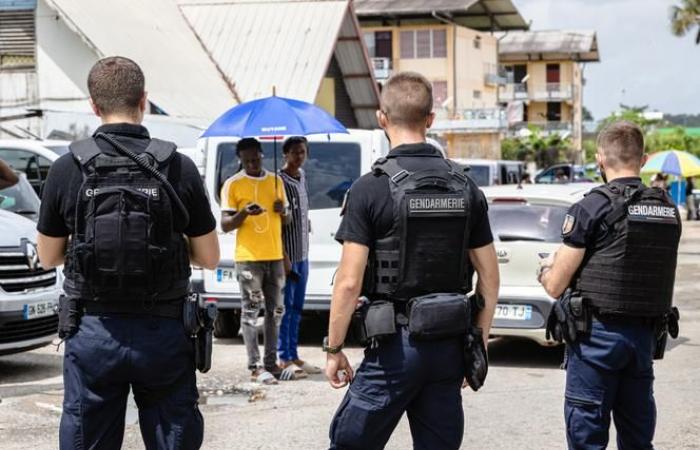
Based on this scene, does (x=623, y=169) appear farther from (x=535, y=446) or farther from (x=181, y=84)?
(x=181, y=84)

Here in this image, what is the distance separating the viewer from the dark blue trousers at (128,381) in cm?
418

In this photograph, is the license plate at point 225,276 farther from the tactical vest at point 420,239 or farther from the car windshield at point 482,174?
the car windshield at point 482,174

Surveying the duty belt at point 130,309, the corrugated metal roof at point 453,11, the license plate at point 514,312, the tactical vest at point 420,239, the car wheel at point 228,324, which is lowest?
the car wheel at point 228,324

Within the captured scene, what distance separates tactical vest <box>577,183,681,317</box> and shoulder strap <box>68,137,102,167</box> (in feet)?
7.37

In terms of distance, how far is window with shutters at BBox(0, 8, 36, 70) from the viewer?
24000 mm

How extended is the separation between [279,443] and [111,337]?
2880 mm

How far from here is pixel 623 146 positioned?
204 inches

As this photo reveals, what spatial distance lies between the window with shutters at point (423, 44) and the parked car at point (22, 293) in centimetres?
5582

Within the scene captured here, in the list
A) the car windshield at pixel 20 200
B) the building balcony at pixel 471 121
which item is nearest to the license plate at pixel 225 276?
the car windshield at pixel 20 200

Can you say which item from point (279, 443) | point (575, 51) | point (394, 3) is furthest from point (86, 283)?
point (575, 51)

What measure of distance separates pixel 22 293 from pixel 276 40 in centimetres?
1908

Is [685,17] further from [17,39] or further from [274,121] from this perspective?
[274,121]

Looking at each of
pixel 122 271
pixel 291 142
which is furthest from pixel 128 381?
pixel 291 142

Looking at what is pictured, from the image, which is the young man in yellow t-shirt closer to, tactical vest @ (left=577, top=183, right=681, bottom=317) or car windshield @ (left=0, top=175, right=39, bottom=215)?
car windshield @ (left=0, top=175, right=39, bottom=215)
